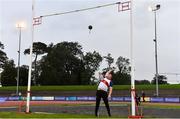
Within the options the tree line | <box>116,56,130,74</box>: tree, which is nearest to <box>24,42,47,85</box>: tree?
the tree line

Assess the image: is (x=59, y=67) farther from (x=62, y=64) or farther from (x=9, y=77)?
(x=9, y=77)

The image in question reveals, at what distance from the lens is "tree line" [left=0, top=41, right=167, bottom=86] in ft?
358

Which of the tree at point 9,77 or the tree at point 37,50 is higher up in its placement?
the tree at point 37,50

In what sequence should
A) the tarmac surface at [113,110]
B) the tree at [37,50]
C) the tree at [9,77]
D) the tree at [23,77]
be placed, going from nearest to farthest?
the tarmac surface at [113,110] → the tree at [23,77] → the tree at [9,77] → the tree at [37,50]

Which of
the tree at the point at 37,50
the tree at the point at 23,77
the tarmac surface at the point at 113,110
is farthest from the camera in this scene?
the tree at the point at 37,50

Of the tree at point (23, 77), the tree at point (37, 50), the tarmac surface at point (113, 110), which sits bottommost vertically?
the tarmac surface at point (113, 110)

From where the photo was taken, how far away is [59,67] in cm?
11512

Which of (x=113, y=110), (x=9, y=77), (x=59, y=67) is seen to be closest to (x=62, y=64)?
(x=59, y=67)

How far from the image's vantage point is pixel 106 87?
51.4ft

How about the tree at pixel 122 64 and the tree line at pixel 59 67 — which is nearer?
the tree line at pixel 59 67

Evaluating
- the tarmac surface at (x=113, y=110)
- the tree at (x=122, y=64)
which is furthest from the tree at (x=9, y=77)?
the tarmac surface at (x=113, y=110)

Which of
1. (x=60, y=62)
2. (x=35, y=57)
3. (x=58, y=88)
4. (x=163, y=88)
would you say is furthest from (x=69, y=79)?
(x=163, y=88)

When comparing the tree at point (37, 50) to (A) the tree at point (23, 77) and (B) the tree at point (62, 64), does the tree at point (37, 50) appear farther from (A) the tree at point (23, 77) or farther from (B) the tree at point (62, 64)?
(A) the tree at point (23, 77)

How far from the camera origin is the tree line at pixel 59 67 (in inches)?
4294
